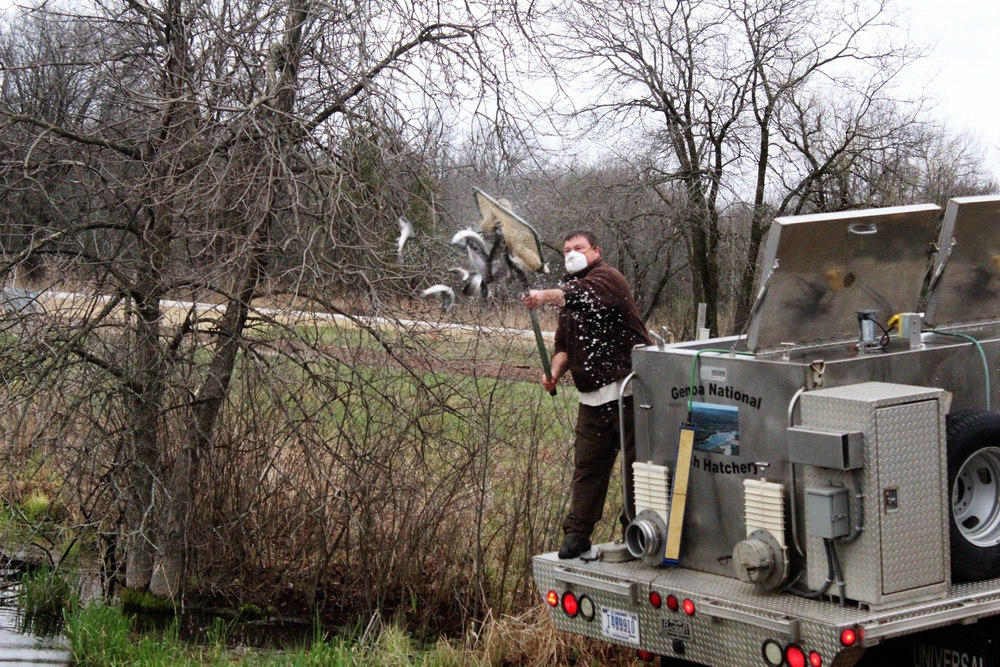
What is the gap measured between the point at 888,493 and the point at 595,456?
74.6 inches

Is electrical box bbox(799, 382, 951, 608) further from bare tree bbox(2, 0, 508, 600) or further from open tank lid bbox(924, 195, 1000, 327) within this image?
bare tree bbox(2, 0, 508, 600)

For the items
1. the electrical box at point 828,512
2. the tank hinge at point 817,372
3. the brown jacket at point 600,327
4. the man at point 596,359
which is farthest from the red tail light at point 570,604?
the tank hinge at point 817,372

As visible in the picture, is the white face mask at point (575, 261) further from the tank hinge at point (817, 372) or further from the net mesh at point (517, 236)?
the tank hinge at point (817, 372)

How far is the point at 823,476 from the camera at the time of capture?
443 cm

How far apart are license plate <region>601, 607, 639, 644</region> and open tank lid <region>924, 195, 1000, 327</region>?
2.25 m

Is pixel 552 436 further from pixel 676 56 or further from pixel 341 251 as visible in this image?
pixel 676 56

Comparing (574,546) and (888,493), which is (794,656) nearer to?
(888,493)

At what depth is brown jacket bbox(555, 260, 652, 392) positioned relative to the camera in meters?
5.94

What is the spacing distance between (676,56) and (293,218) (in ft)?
43.4

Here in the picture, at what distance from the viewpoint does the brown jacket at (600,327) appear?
19.5ft

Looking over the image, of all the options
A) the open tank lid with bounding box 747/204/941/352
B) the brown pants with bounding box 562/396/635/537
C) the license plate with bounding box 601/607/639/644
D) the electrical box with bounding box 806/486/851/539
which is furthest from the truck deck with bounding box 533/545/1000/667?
the open tank lid with bounding box 747/204/941/352

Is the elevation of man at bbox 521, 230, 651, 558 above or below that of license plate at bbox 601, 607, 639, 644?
above

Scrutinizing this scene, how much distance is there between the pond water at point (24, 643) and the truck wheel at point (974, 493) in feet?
17.7

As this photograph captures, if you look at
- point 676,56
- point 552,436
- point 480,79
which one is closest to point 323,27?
point 480,79
